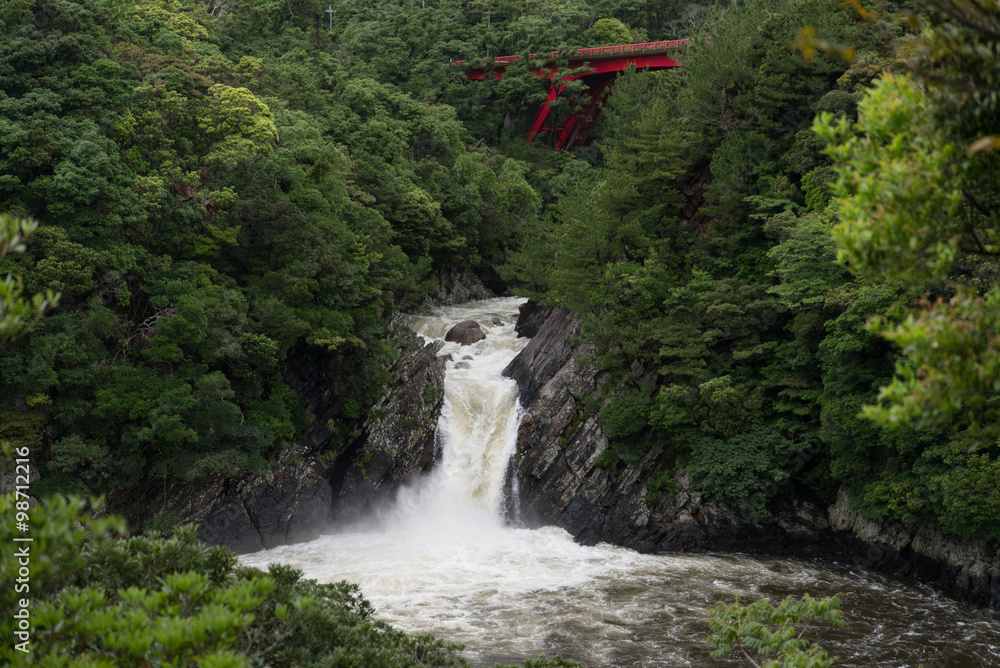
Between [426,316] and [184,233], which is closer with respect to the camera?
[184,233]

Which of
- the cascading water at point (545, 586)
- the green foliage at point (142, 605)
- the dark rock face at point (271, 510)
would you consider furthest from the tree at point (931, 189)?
the dark rock face at point (271, 510)

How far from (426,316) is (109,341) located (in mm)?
15161

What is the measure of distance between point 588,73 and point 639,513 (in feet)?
110

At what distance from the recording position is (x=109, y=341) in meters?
20.9

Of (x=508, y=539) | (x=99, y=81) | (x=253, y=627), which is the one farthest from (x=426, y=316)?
(x=253, y=627)

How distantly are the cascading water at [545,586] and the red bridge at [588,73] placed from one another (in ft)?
87.1

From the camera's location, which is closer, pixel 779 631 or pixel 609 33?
pixel 779 631

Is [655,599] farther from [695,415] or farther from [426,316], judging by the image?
[426,316]

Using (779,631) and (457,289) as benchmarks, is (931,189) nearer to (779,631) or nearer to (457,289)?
(779,631)

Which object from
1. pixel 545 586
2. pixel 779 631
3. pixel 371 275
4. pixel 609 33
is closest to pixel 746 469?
pixel 545 586

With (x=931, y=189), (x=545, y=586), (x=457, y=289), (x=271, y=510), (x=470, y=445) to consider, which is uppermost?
(x=931, y=189)

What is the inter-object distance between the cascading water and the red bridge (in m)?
26.5

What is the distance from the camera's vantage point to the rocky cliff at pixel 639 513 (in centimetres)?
1870

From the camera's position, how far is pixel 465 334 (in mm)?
31109
